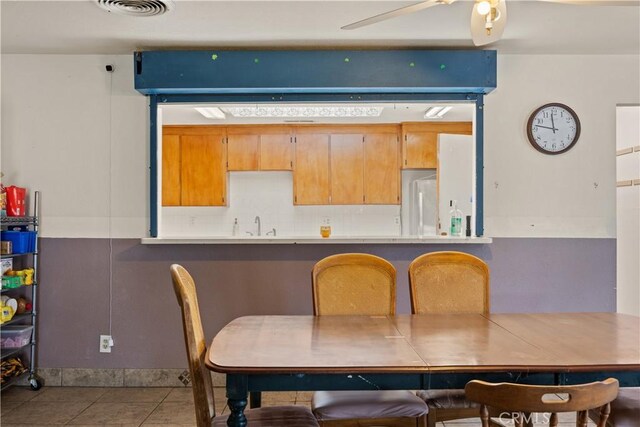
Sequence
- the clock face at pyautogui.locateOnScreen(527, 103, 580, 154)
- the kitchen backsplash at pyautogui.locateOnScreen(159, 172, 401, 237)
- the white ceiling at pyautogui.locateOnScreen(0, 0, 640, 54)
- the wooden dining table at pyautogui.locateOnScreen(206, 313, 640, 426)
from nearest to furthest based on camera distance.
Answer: the wooden dining table at pyautogui.locateOnScreen(206, 313, 640, 426), the white ceiling at pyautogui.locateOnScreen(0, 0, 640, 54), the clock face at pyautogui.locateOnScreen(527, 103, 580, 154), the kitchen backsplash at pyautogui.locateOnScreen(159, 172, 401, 237)

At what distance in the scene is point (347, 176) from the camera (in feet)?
18.7

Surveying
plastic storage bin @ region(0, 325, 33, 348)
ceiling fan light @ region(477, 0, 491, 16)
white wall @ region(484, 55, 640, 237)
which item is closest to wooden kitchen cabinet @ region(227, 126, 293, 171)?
white wall @ region(484, 55, 640, 237)

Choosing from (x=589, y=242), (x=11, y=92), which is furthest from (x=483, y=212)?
(x=11, y=92)

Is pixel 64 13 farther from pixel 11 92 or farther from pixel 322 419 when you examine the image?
pixel 322 419

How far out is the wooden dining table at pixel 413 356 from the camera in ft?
5.27

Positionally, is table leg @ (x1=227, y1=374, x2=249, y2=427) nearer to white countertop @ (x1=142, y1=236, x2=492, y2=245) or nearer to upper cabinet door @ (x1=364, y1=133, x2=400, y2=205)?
white countertop @ (x1=142, y1=236, x2=492, y2=245)

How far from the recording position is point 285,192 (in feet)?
19.4

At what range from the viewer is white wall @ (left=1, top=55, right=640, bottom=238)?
351 centimetres

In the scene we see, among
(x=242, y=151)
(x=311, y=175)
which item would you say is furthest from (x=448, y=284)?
(x=242, y=151)

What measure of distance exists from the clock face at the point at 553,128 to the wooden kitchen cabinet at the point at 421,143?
2.06 metres

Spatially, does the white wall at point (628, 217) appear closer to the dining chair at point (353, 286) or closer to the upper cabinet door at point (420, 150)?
the upper cabinet door at point (420, 150)

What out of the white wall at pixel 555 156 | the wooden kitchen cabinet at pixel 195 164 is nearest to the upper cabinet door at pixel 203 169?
the wooden kitchen cabinet at pixel 195 164

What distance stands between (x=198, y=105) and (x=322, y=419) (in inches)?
93.8

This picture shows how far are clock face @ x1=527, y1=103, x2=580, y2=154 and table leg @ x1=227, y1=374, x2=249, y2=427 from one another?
2.77m
